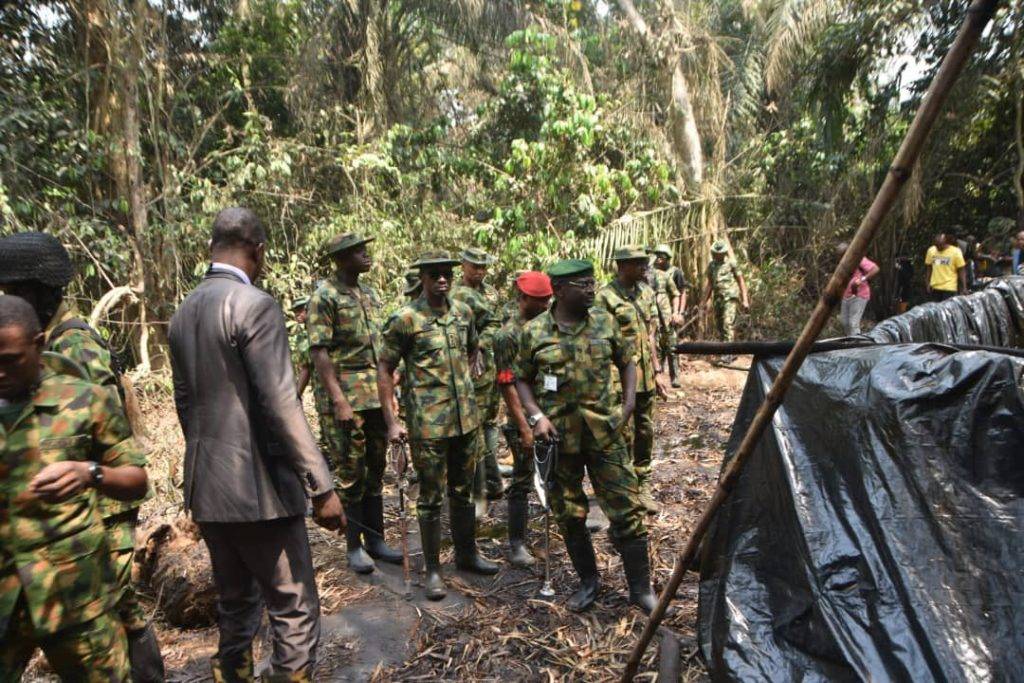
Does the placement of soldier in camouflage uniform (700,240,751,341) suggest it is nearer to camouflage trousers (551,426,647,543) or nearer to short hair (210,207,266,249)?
camouflage trousers (551,426,647,543)

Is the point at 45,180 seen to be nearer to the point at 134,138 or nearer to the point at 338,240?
the point at 134,138

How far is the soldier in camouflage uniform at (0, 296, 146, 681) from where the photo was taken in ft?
7.00

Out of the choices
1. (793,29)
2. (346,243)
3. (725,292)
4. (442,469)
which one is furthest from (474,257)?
(793,29)

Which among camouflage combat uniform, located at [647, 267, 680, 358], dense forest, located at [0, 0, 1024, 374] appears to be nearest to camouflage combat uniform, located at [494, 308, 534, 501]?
camouflage combat uniform, located at [647, 267, 680, 358]

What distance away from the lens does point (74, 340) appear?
2902 millimetres

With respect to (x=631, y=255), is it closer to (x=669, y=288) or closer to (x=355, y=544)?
(x=355, y=544)

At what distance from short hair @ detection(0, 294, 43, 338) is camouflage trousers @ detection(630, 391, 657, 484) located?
396cm

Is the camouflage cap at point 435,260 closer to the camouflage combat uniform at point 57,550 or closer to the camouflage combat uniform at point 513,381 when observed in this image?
the camouflage combat uniform at point 513,381

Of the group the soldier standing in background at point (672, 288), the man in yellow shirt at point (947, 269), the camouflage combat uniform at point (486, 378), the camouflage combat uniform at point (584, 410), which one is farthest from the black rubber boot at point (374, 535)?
the man in yellow shirt at point (947, 269)

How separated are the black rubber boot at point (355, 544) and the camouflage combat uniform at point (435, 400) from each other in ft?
2.26

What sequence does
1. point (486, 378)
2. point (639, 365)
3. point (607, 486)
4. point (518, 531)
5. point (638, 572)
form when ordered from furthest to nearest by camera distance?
point (486, 378)
point (639, 365)
point (518, 531)
point (638, 572)
point (607, 486)

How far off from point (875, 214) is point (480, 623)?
318 cm

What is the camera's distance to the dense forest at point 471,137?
9.12 m

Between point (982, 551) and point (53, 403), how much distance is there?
3.10m
